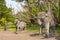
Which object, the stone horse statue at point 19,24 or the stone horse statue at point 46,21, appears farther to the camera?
the stone horse statue at point 19,24

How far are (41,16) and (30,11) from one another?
4.29 meters

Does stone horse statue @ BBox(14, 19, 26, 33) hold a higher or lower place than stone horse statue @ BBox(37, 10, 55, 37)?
lower

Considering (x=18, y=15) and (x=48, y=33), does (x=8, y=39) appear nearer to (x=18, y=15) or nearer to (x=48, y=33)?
(x=48, y=33)


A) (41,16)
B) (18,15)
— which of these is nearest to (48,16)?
(41,16)

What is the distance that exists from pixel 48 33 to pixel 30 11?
544 cm

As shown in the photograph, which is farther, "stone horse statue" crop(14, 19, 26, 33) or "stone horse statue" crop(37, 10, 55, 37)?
"stone horse statue" crop(14, 19, 26, 33)

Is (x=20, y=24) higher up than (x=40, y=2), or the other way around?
(x=40, y=2)

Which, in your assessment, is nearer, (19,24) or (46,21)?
(46,21)

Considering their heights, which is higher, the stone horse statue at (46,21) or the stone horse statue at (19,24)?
the stone horse statue at (46,21)

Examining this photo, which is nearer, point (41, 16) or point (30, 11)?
point (41, 16)

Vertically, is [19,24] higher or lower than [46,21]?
lower

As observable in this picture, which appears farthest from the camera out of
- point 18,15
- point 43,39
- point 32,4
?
point 18,15

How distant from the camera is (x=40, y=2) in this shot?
16578 mm

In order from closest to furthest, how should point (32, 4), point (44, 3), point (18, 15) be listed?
point (44, 3)
point (32, 4)
point (18, 15)
